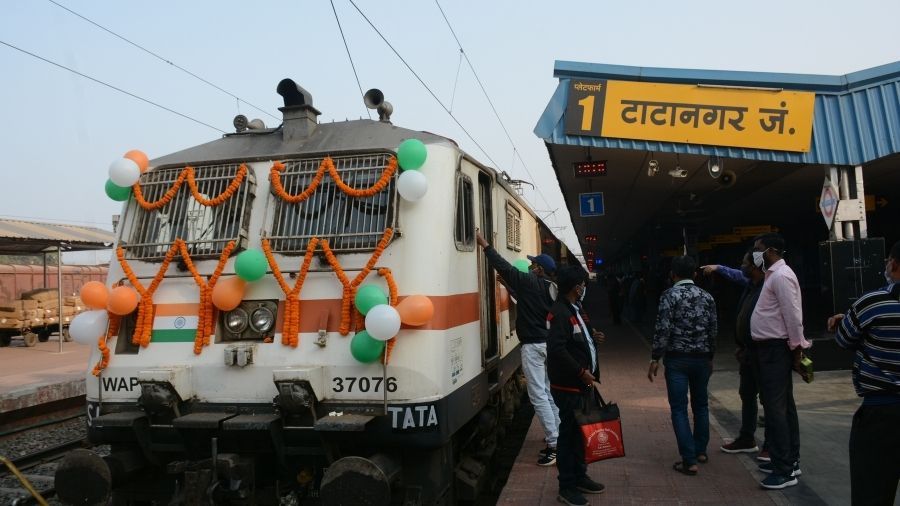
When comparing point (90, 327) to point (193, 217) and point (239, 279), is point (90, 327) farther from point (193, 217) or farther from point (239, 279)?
point (239, 279)

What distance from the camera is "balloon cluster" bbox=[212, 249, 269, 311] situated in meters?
4.42

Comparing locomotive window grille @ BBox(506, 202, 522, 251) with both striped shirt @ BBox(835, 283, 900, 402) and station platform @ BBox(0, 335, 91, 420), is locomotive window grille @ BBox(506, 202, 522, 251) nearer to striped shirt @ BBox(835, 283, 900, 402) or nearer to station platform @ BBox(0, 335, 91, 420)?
striped shirt @ BBox(835, 283, 900, 402)

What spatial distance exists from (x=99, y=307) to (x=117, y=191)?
0.98m

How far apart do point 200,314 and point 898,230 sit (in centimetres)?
2468

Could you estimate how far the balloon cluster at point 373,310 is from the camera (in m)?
4.14

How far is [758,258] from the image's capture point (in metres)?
5.63

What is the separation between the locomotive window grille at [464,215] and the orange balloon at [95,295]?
2.56 meters

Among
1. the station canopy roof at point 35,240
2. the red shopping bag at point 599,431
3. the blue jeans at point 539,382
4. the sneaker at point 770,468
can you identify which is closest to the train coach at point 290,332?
the red shopping bag at point 599,431

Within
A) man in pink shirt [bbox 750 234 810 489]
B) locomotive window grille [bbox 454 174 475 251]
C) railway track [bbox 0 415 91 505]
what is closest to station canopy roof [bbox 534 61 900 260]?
man in pink shirt [bbox 750 234 810 489]

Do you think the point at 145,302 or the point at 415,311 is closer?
the point at 415,311

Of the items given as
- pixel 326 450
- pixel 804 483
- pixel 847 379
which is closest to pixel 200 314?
pixel 326 450

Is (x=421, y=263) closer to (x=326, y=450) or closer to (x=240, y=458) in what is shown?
(x=326, y=450)

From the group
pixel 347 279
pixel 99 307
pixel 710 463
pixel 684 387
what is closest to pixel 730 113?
pixel 684 387

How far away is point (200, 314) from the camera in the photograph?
15.1ft
